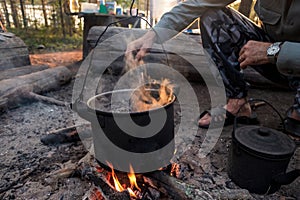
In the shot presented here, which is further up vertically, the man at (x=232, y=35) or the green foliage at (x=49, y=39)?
the man at (x=232, y=35)

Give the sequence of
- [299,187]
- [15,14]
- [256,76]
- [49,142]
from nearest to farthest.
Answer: [299,187] → [49,142] → [256,76] → [15,14]

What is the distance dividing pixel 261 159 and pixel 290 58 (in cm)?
54

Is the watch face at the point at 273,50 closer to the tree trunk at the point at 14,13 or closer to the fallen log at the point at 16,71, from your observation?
the fallen log at the point at 16,71

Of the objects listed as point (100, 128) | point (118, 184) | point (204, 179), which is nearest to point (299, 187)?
point (204, 179)

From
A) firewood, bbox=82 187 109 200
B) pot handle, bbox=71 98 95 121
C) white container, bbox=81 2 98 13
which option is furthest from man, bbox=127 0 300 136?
white container, bbox=81 2 98 13

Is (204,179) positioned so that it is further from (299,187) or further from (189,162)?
(299,187)

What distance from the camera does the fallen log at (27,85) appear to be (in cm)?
213

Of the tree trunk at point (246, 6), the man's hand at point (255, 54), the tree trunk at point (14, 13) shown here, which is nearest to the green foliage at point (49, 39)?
the tree trunk at point (14, 13)

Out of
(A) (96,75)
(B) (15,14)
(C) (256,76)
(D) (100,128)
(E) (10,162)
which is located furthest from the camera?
(B) (15,14)

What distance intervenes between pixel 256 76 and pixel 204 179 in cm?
196

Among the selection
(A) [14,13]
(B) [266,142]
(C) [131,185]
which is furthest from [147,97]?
(A) [14,13]

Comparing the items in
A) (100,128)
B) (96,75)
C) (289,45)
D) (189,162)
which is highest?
(289,45)

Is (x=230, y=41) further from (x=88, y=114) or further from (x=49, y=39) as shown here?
(x=49, y=39)

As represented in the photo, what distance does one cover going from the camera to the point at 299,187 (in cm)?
130
